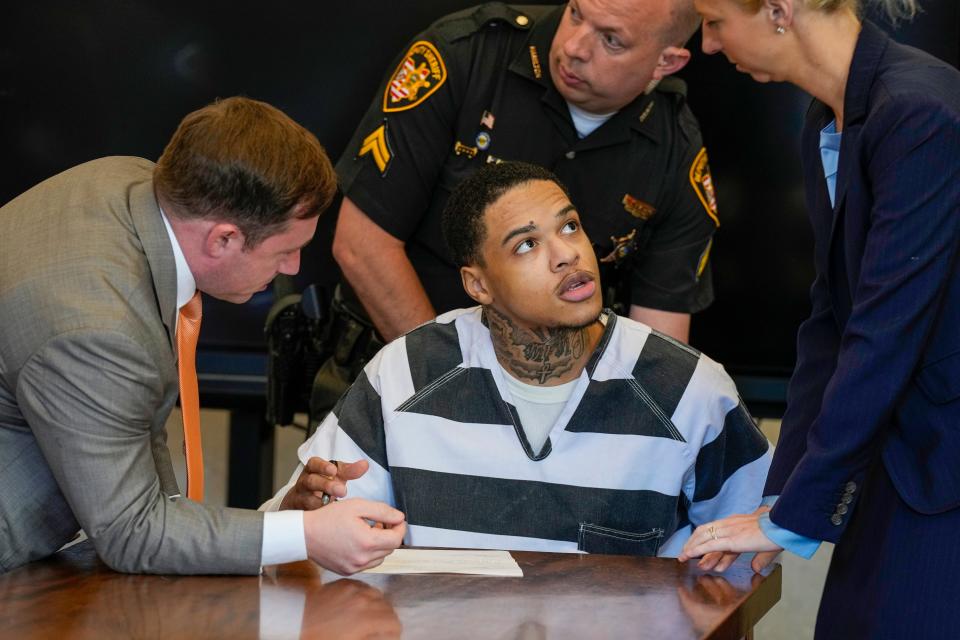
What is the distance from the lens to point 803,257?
3.47 metres

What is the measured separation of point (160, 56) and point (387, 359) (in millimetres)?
1583

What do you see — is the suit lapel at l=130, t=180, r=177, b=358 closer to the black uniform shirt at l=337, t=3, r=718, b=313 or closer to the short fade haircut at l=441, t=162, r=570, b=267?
the short fade haircut at l=441, t=162, r=570, b=267

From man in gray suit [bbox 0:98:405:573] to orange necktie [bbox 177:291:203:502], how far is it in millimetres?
91

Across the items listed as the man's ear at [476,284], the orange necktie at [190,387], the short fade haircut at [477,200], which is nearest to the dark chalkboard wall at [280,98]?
the short fade haircut at [477,200]

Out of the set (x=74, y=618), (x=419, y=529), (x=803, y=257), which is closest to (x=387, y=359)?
(x=419, y=529)

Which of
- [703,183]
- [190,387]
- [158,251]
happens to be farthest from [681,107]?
[158,251]

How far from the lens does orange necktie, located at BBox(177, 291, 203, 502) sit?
198 centimetres

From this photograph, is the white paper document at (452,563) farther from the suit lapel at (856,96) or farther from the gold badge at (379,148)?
the gold badge at (379,148)

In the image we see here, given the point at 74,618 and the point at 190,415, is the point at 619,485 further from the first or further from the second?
the point at 74,618

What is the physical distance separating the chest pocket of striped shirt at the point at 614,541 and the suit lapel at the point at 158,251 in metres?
0.76

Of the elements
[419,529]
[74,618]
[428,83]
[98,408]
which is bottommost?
[419,529]

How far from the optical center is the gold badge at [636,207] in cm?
296

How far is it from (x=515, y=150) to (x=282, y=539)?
4.58ft

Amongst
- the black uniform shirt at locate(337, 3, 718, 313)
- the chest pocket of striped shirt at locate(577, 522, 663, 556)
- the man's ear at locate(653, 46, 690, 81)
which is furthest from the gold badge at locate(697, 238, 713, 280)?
the chest pocket of striped shirt at locate(577, 522, 663, 556)
